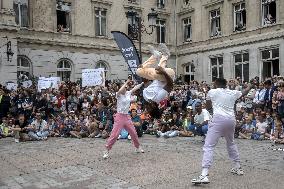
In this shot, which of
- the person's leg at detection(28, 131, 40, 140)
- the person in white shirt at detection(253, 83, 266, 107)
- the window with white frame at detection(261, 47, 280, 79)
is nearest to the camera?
the person in white shirt at detection(253, 83, 266, 107)

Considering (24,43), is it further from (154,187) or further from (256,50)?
(154,187)

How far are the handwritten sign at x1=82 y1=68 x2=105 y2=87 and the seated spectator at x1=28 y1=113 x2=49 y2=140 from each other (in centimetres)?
568

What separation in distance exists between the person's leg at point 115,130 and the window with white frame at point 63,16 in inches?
768

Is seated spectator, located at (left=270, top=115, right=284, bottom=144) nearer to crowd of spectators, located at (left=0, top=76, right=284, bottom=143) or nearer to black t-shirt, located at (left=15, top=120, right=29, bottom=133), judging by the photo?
crowd of spectators, located at (left=0, top=76, right=284, bottom=143)

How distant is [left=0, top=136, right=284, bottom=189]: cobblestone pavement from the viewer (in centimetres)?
783

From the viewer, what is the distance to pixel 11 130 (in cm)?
1666

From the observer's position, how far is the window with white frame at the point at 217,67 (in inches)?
1193

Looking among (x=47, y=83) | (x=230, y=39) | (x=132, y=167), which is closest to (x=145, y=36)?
(x=230, y=39)

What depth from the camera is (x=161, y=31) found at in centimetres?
3453

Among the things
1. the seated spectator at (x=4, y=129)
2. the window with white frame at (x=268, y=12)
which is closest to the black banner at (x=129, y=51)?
the seated spectator at (x=4, y=129)

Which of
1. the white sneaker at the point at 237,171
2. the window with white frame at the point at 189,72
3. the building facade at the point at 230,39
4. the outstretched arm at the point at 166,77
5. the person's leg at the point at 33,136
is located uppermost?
the building facade at the point at 230,39

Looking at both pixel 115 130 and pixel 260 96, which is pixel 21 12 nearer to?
pixel 260 96

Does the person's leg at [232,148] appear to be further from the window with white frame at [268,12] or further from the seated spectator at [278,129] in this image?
the window with white frame at [268,12]

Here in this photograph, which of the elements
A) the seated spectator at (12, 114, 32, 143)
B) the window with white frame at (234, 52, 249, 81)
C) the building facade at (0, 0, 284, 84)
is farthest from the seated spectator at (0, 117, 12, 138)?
the window with white frame at (234, 52, 249, 81)
